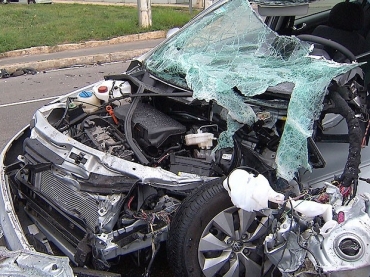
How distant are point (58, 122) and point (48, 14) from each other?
14.9 meters

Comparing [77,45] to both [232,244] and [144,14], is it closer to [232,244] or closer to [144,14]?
[144,14]

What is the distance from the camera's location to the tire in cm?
308

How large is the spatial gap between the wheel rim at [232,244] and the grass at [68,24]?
10710 millimetres

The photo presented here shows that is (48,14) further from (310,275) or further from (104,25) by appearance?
(310,275)

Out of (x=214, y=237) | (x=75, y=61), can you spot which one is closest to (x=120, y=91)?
(x=214, y=237)

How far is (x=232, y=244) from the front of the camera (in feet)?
10.4

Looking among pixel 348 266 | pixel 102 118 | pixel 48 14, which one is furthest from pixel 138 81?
pixel 48 14

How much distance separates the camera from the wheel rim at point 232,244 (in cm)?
313

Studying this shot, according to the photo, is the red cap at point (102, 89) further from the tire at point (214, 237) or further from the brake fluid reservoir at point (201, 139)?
the tire at point (214, 237)

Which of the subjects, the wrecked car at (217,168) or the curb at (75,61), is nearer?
the wrecked car at (217,168)

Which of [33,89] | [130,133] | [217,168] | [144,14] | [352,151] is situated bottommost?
[144,14]

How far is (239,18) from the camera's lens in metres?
4.38

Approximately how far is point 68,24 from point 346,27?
1224 cm

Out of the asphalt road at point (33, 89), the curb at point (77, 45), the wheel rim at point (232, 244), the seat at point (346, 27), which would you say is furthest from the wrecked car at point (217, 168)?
the curb at point (77, 45)
